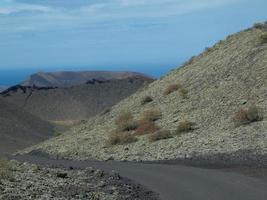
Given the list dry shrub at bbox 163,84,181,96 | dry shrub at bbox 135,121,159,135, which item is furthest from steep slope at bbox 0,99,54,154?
dry shrub at bbox 135,121,159,135

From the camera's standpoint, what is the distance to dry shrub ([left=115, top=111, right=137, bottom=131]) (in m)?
46.0

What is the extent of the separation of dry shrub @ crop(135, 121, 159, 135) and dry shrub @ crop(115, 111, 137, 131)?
1203 mm

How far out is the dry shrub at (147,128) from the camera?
42.4 meters

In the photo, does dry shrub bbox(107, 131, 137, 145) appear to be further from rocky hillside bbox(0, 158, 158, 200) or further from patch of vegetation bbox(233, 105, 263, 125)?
rocky hillside bbox(0, 158, 158, 200)

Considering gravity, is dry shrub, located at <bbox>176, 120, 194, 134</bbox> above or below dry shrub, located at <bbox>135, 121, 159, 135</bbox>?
above

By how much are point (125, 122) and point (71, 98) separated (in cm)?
8042

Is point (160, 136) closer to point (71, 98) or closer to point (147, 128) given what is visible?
point (147, 128)

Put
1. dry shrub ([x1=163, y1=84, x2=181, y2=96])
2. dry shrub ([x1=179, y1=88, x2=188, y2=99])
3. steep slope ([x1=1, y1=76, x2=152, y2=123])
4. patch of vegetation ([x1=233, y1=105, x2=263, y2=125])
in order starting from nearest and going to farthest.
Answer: patch of vegetation ([x1=233, y1=105, x2=263, y2=125])
dry shrub ([x1=179, y1=88, x2=188, y2=99])
dry shrub ([x1=163, y1=84, x2=181, y2=96])
steep slope ([x1=1, y1=76, x2=152, y2=123])

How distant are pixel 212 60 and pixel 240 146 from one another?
2522 cm

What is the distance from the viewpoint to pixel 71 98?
127 meters

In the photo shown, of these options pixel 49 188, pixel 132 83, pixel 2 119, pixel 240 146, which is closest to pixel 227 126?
pixel 240 146

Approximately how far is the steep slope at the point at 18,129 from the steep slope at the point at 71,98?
69.5ft

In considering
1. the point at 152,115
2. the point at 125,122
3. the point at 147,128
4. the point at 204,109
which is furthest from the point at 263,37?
the point at 147,128

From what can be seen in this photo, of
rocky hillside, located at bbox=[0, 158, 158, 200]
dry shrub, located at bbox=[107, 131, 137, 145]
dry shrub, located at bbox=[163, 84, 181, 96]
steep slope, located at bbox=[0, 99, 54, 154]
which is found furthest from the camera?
steep slope, located at bbox=[0, 99, 54, 154]
